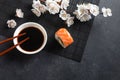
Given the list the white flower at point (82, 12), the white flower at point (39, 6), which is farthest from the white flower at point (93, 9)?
the white flower at point (39, 6)

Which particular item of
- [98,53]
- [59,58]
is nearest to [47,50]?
[59,58]

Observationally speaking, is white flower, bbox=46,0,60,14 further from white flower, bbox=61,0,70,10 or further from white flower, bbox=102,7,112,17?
white flower, bbox=102,7,112,17

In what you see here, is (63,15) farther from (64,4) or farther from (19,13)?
(19,13)

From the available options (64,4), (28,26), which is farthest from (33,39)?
(64,4)

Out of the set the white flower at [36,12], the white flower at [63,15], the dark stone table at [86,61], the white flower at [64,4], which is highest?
the white flower at [64,4]

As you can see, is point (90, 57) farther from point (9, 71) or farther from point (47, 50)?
point (9, 71)

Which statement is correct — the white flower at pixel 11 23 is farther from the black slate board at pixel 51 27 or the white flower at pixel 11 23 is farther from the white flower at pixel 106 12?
the white flower at pixel 106 12
